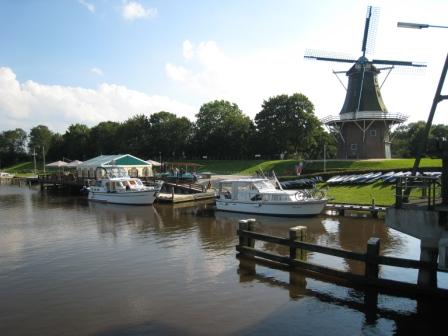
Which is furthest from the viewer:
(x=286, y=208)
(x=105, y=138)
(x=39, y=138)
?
(x=39, y=138)

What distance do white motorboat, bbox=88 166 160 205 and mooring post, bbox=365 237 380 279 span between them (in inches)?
1180

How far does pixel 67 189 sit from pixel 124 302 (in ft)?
181

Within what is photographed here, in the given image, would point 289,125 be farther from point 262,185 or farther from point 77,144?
point 77,144

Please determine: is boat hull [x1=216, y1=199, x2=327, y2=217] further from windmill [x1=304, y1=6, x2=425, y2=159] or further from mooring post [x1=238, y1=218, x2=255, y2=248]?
windmill [x1=304, y1=6, x2=425, y2=159]

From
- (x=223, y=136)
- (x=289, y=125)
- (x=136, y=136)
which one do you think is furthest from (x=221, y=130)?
(x=136, y=136)

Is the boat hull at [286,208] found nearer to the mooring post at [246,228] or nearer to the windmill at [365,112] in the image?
the mooring post at [246,228]

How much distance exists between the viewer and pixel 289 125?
267ft

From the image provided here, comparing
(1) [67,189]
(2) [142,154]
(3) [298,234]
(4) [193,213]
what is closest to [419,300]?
(3) [298,234]

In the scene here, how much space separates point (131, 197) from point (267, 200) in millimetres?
16674

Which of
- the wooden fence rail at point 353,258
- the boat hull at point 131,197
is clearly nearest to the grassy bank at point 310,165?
the boat hull at point 131,197

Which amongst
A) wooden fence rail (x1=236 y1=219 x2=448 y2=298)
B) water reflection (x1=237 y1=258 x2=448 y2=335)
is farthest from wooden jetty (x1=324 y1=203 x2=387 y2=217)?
water reflection (x1=237 y1=258 x2=448 y2=335)

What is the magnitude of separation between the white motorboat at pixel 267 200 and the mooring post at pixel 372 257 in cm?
1598

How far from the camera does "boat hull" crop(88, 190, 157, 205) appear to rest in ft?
137

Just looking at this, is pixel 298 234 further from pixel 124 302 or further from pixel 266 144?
pixel 266 144
